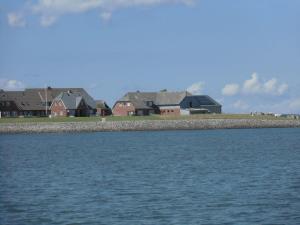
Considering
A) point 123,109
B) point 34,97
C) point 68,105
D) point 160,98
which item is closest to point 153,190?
point 68,105

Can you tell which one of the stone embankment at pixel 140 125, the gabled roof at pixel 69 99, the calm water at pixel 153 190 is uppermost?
the gabled roof at pixel 69 99

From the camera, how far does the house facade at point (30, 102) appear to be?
147 metres

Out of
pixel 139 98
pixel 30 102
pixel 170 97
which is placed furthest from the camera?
pixel 170 97

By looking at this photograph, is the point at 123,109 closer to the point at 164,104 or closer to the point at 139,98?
the point at 139,98

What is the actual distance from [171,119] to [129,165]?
7863 cm

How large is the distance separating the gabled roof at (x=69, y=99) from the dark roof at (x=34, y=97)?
3.97 meters

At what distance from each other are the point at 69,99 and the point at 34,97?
9168 mm

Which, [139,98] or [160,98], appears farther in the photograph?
[160,98]

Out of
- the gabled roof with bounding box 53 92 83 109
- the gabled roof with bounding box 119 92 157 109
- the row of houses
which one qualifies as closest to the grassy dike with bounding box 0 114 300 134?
the gabled roof with bounding box 53 92 83 109

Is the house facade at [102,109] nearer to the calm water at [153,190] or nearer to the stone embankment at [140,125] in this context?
the stone embankment at [140,125]

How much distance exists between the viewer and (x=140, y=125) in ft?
417

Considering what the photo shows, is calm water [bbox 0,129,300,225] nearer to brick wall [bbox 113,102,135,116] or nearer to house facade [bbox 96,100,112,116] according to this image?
brick wall [bbox 113,102,135,116]

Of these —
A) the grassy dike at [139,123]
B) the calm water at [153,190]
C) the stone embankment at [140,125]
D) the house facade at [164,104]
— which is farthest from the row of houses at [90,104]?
the calm water at [153,190]

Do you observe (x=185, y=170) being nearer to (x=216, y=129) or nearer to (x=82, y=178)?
(x=82, y=178)
